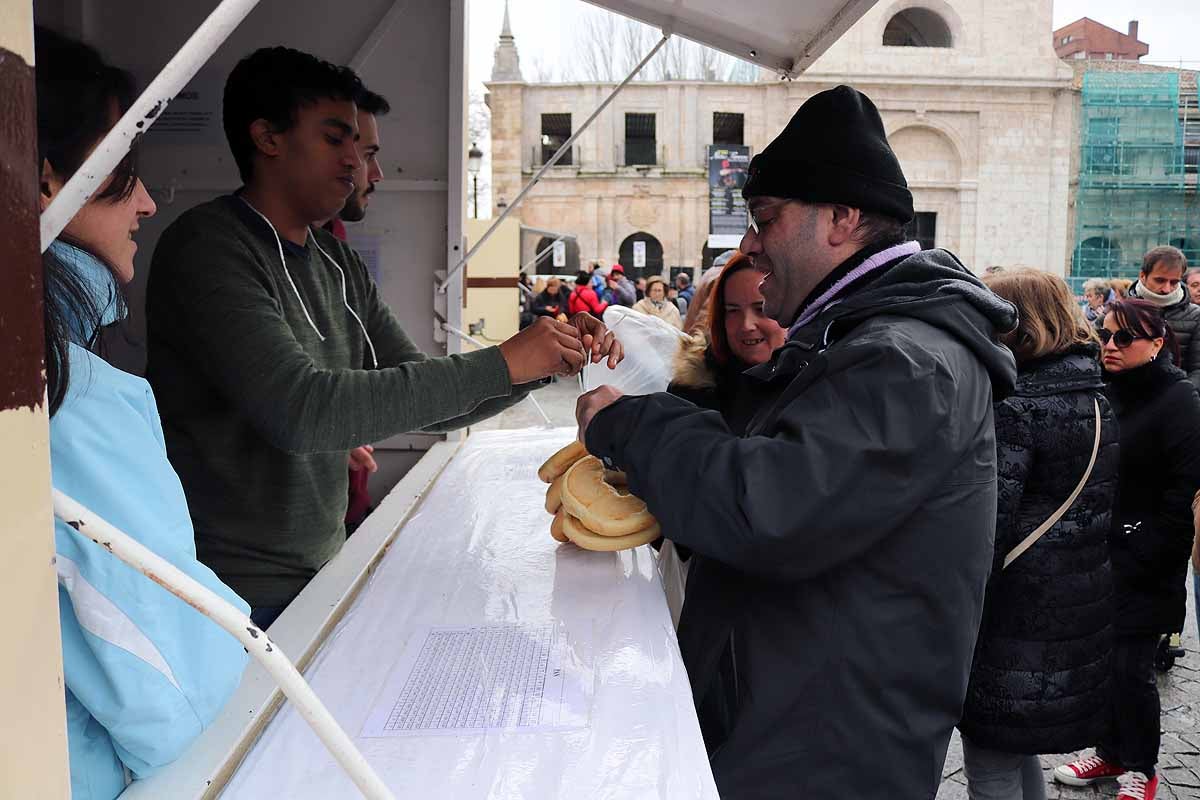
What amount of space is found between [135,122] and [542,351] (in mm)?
1138

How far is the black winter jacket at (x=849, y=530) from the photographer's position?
135cm

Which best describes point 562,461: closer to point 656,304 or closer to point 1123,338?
point 1123,338

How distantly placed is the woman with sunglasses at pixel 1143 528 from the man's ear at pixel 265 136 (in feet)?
11.0

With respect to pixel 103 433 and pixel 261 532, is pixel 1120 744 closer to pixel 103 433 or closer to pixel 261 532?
pixel 261 532

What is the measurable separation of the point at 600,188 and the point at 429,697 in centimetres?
3973

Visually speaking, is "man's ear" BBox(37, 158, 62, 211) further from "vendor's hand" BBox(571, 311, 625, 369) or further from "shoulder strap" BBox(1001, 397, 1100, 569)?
"shoulder strap" BBox(1001, 397, 1100, 569)

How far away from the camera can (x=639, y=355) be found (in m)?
2.41

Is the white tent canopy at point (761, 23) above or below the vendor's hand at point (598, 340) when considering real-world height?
above

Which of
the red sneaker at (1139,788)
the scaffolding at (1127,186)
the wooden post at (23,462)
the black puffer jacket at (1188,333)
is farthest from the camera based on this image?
the scaffolding at (1127,186)

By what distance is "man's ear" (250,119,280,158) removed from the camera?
7.19ft

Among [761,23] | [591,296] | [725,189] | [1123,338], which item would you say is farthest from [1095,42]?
[761,23]

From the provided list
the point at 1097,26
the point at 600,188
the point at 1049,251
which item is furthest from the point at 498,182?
the point at 1097,26

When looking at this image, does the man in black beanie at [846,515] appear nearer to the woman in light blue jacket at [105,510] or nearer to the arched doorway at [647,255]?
the woman in light blue jacket at [105,510]

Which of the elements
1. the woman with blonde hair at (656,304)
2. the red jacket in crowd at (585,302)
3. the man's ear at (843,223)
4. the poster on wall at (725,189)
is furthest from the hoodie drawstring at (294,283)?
the poster on wall at (725,189)
